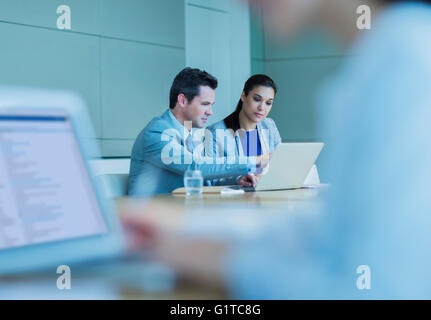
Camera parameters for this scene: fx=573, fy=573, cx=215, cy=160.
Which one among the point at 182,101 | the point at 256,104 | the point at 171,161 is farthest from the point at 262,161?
the point at 256,104

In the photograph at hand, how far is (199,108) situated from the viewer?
305cm

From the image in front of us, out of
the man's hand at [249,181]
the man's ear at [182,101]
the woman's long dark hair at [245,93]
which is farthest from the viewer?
the woman's long dark hair at [245,93]

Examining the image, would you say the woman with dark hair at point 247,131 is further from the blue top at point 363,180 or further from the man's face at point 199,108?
the blue top at point 363,180

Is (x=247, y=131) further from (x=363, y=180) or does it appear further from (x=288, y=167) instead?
(x=363, y=180)

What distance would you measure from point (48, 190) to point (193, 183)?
1.75 m

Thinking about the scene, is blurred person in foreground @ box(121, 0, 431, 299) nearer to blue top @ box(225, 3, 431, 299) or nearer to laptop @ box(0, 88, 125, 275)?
blue top @ box(225, 3, 431, 299)

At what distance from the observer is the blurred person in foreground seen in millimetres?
699

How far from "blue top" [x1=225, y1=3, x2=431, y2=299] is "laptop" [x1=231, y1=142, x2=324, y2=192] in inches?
60.2

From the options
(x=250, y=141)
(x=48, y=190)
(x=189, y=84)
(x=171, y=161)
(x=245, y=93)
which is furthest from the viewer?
(x=245, y=93)

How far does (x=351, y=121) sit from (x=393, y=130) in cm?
6

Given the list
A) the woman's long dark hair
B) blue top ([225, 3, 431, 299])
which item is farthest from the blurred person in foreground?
the woman's long dark hair

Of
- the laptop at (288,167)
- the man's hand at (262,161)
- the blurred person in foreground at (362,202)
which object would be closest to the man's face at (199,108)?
the man's hand at (262,161)

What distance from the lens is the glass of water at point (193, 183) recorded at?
7.77ft
